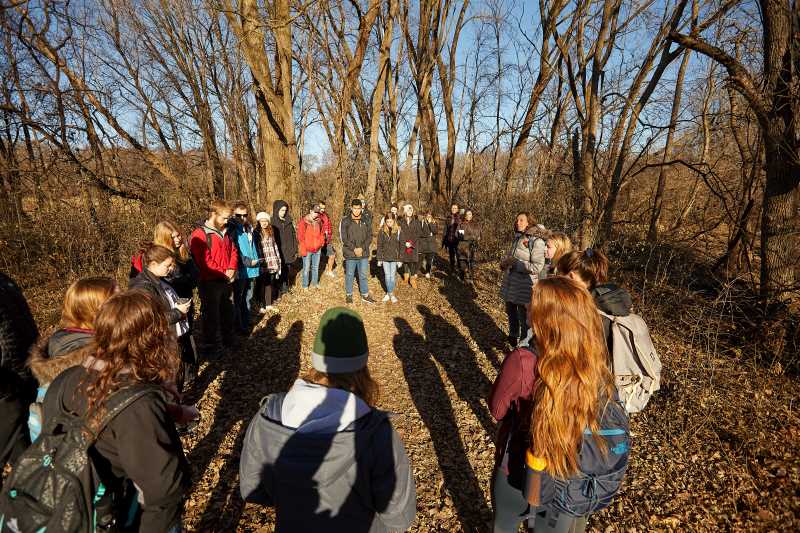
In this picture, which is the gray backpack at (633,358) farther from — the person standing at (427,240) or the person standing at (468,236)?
the person standing at (468,236)

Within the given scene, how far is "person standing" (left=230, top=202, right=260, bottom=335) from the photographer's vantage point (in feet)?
19.4

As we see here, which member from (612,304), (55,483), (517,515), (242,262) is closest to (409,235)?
(242,262)

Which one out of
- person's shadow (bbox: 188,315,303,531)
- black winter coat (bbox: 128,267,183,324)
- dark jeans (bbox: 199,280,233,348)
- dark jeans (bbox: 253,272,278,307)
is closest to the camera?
person's shadow (bbox: 188,315,303,531)

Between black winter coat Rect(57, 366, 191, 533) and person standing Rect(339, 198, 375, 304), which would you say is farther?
person standing Rect(339, 198, 375, 304)

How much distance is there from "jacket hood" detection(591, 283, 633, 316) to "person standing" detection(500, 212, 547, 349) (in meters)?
2.31

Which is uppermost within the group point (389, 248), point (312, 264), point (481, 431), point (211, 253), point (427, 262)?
point (211, 253)

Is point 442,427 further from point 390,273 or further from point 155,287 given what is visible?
point 390,273

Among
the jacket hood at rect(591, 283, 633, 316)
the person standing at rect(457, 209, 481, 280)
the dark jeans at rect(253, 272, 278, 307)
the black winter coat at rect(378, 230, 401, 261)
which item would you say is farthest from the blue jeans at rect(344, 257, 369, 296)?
the jacket hood at rect(591, 283, 633, 316)

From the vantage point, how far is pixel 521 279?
16.6 ft

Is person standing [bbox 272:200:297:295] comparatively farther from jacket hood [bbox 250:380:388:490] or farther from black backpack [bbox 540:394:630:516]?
black backpack [bbox 540:394:630:516]

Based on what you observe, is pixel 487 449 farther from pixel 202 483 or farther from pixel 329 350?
pixel 329 350

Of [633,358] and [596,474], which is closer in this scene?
[596,474]

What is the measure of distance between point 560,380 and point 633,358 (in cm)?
117

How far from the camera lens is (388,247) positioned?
7.85m
